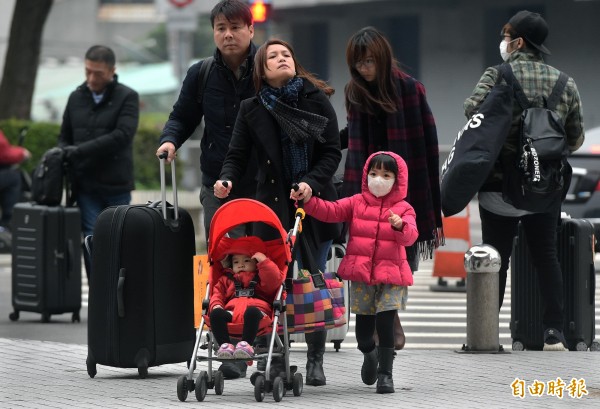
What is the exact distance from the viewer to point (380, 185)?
7.65 m

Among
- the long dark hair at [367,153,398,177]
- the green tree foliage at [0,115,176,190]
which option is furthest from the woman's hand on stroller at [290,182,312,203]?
the green tree foliage at [0,115,176,190]

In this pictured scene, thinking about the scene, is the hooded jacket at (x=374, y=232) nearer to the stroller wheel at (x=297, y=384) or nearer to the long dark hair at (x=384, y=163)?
the long dark hair at (x=384, y=163)

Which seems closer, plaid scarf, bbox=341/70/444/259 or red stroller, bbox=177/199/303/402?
red stroller, bbox=177/199/303/402

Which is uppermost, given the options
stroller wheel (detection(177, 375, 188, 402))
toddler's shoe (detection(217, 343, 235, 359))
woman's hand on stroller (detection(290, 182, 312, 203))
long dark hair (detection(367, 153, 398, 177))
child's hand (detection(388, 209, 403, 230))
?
long dark hair (detection(367, 153, 398, 177))

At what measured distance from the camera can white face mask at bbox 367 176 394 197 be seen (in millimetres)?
7652

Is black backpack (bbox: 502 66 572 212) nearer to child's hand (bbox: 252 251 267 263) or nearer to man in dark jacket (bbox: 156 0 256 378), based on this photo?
man in dark jacket (bbox: 156 0 256 378)

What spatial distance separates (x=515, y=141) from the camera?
30.6 ft

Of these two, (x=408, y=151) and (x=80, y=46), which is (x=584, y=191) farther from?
(x=80, y=46)

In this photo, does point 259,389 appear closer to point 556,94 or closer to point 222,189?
point 222,189

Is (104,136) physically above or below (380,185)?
above

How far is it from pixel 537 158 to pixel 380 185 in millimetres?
1831

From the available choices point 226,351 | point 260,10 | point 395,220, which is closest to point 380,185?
point 395,220

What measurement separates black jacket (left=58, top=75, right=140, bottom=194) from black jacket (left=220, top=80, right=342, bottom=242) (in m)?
3.60

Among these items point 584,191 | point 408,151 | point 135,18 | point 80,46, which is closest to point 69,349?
point 408,151
